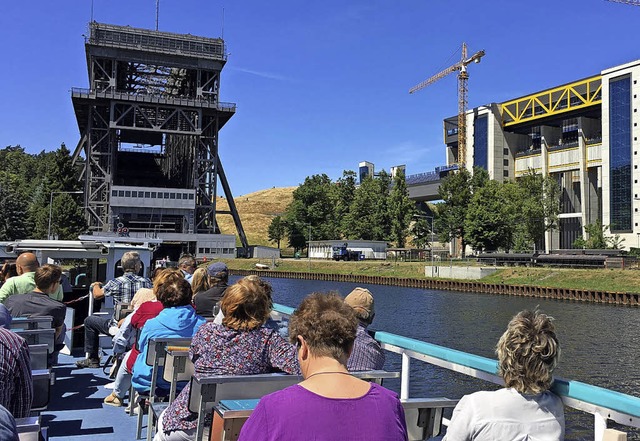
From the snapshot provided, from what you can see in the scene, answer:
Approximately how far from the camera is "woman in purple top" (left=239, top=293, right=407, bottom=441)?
2.27m

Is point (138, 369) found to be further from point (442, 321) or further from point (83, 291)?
point (442, 321)

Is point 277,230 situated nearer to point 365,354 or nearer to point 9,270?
point 9,270

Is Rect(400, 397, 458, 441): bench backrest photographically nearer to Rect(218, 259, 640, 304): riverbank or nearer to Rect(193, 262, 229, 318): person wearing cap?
Rect(193, 262, 229, 318): person wearing cap

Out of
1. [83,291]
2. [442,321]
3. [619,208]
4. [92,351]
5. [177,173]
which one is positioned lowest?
[442,321]

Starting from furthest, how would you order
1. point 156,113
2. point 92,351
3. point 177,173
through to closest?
point 177,173, point 156,113, point 92,351

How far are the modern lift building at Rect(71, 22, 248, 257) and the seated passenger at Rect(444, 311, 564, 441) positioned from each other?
78.2 metres

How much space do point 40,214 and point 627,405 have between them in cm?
7141

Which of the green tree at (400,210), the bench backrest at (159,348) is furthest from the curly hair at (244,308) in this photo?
the green tree at (400,210)

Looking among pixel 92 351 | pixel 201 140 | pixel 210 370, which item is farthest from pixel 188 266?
pixel 201 140

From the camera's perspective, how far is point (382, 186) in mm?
95125

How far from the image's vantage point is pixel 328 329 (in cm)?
256

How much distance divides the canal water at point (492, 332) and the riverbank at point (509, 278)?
2447mm

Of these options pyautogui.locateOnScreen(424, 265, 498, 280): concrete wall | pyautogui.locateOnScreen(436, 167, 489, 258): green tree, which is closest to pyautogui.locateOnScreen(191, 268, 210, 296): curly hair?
pyautogui.locateOnScreen(424, 265, 498, 280): concrete wall

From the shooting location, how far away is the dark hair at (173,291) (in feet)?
18.4
